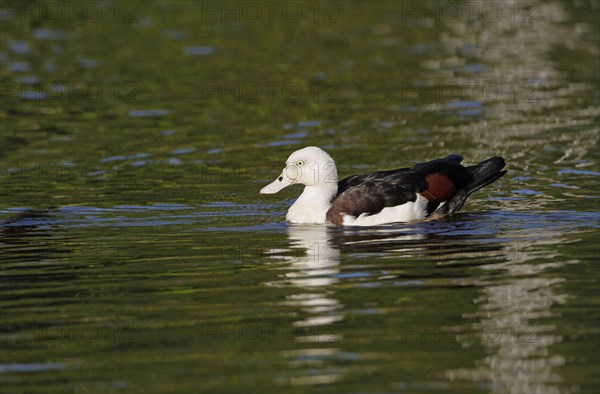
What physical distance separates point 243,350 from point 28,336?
1.84m

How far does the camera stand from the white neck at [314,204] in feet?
47.0

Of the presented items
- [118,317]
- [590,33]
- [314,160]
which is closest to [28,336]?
[118,317]

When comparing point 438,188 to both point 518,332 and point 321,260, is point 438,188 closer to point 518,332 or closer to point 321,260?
point 321,260

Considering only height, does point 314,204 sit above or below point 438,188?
below

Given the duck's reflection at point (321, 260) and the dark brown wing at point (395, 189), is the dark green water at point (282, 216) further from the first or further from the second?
the dark brown wing at point (395, 189)

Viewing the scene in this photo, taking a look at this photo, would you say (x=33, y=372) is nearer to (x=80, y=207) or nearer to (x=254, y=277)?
(x=254, y=277)

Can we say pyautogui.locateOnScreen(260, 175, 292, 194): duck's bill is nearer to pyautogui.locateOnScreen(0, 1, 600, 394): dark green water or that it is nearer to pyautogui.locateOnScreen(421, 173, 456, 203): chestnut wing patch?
pyautogui.locateOnScreen(0, 1, 600, 394): dark green water

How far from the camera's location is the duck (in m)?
14.1

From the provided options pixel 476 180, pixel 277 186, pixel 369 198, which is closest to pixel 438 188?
pixel 476 180

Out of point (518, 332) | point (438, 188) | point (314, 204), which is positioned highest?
point (438, 188)

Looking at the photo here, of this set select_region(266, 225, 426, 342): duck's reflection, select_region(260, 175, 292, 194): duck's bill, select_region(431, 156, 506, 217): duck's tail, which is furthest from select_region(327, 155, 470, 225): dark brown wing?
select_region(260, 175, 292, 194): duck's bill

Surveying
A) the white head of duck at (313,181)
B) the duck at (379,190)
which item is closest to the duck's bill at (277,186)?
the duck at (379,190)

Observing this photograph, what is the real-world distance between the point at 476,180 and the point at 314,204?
1.98 meters

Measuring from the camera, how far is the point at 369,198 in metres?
14.0
